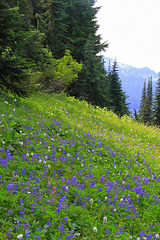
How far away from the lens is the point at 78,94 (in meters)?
21.9

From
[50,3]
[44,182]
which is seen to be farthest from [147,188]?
[50,3]

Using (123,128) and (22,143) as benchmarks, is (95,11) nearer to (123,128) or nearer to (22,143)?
(123,128)

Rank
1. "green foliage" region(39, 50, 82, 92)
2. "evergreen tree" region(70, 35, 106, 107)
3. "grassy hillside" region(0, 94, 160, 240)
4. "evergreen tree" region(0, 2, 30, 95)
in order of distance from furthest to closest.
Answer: "evergreen tree" region(70, 35, 106, 107) → "green foliage" region(39, 50, 82, 92) → "evergreen tree" region(0, 2, 30, 95) → "grassy hillside" region(0, 94, 160, 240)

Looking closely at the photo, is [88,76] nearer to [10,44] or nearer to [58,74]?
[58,74]

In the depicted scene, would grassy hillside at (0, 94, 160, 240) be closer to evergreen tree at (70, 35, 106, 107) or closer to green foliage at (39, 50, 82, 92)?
green foliage at (39, 50, 82, 92)

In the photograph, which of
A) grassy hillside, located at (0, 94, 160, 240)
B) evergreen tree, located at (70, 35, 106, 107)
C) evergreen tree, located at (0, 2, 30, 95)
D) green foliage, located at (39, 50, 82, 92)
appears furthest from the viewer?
evergreen tree, located at (70, 35, 106, 107)

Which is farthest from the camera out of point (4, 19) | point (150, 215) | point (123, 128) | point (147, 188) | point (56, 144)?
point (123, 128)

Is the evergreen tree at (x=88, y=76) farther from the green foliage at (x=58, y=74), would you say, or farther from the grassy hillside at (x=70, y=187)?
the grassy hillside at (x=70, y=187)

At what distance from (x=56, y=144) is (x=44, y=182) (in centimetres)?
184

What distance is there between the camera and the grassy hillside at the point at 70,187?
9.39 feet

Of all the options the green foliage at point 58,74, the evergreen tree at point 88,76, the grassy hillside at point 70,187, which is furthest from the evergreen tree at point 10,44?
the evergreen tree at point 88,76

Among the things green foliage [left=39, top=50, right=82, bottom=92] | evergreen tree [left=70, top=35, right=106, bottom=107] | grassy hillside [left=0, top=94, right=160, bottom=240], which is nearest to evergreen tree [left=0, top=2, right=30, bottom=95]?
grassy hillside [left=0, top=94, right=160, bottom=240]

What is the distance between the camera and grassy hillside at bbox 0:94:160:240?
2863 mm

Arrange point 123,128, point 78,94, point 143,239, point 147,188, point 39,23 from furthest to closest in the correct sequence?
1. point 78,94
2. point 39,23
3. point 123,128
4. point 147,188
5. point 143,239
